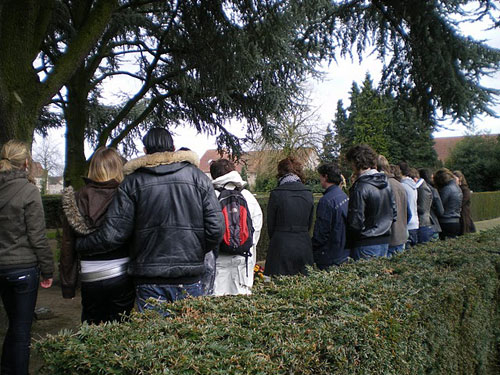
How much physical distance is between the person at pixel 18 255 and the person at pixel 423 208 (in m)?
5.39

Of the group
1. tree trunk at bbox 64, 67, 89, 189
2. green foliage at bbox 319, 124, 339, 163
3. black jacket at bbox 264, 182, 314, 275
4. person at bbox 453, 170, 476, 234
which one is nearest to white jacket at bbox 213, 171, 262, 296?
black jacket at bbox 264, 182, 314, 275

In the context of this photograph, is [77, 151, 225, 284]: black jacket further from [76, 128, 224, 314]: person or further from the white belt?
the white belt

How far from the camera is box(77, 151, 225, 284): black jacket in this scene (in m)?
2.87

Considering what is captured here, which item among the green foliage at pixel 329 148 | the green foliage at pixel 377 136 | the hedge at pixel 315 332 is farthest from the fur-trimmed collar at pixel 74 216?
the green foliage at pixel 329 148

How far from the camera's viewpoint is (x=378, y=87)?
278 inches

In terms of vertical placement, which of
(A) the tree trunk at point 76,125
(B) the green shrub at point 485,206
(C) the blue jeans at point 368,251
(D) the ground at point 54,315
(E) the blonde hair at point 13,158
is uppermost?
(A) the tree trunk at point 76,125

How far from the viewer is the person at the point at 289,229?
4605 mm

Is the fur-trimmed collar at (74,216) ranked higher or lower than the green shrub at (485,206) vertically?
higher

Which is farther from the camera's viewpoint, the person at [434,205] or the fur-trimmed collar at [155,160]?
the person at [434,205]

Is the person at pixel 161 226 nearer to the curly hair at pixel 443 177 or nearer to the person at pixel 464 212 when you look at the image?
the curly hair at pixel 443 177

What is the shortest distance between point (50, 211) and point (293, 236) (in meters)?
16.7

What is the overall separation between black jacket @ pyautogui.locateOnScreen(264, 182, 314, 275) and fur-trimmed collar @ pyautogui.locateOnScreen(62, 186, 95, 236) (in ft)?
6.92

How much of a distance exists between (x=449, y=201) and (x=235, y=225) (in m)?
4.81

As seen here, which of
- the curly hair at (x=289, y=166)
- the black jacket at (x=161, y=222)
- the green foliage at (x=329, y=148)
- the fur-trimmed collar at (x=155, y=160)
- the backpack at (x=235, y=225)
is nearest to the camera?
the black jacket at (x=161, y=222)
